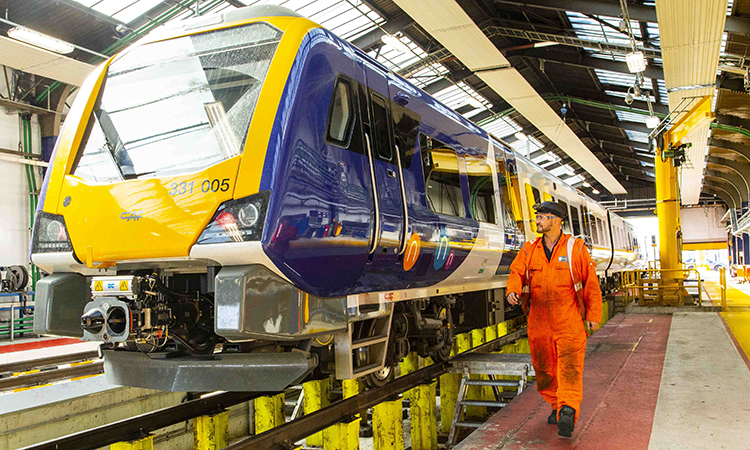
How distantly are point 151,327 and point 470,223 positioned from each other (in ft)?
10.7

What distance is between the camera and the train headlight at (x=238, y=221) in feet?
11.1

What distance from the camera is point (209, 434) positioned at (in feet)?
16.6

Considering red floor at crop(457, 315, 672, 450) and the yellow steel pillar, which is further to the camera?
the yellow steel pillar

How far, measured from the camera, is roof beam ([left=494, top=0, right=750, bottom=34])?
11477 mm

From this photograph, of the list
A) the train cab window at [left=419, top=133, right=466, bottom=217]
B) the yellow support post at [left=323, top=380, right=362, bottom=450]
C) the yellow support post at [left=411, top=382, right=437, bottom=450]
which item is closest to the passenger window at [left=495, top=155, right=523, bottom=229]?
the train cab window at [left=419, top=133, right=466, bottom=217]

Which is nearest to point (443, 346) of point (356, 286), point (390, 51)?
point (356, 286)

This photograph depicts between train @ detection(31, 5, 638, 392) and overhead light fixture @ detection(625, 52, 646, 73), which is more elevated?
overhead light fixture @ detection(625, 52, 646, 73)

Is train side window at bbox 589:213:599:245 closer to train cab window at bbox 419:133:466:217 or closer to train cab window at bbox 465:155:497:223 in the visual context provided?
train cab window at bbox 465:155:497:223

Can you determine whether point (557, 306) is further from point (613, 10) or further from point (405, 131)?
point (613, 10)

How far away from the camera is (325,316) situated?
3852 mm

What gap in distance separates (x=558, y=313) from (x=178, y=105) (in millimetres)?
2957

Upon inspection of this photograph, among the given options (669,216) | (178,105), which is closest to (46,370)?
(178,105)

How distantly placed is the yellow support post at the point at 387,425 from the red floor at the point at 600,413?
43.2 inches

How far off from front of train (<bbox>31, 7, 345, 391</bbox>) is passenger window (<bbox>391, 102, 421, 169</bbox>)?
1.09 m
